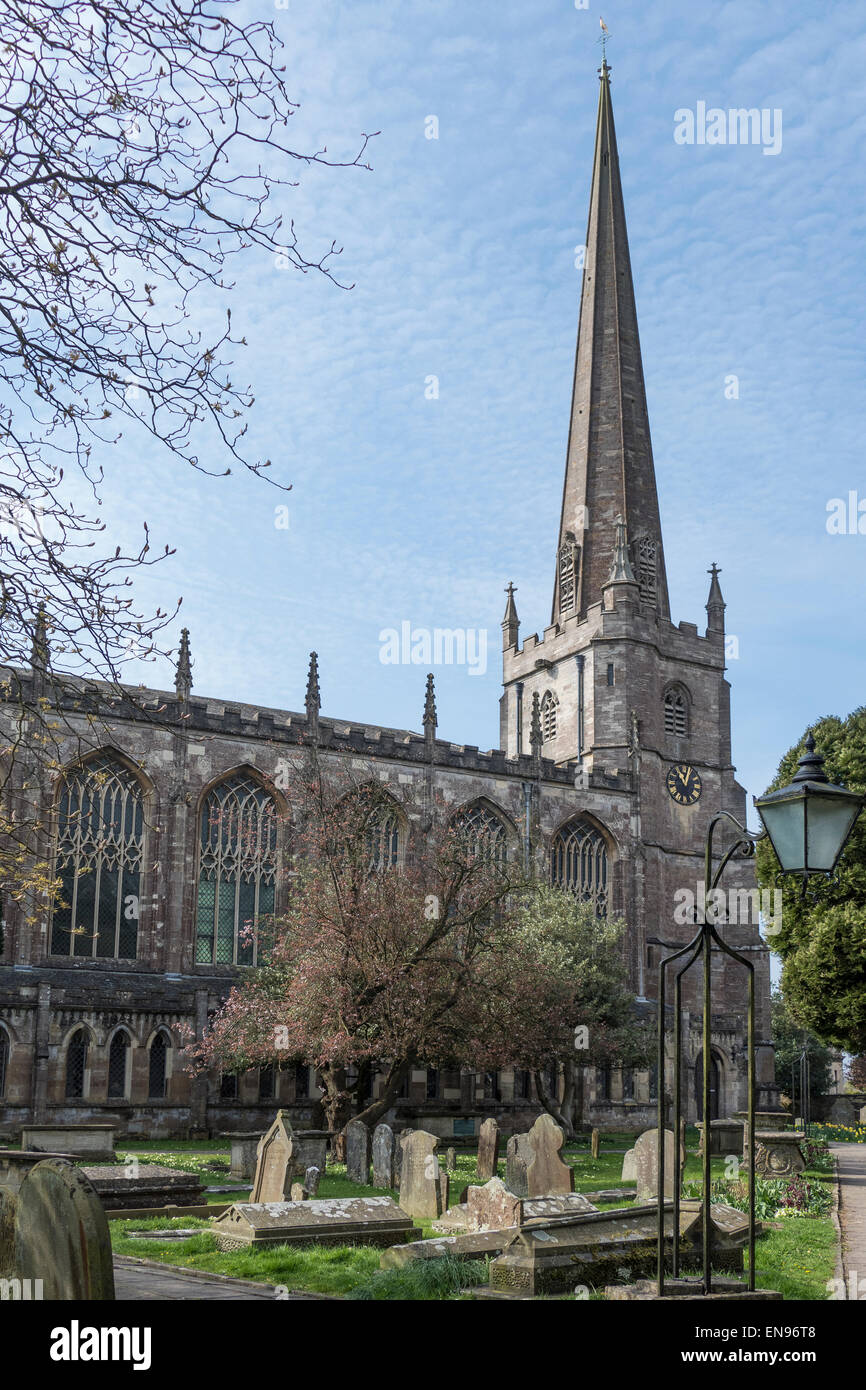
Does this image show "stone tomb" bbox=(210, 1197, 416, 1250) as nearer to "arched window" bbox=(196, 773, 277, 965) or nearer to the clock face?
"arched window" bbox=(196, 773, 277, 965)

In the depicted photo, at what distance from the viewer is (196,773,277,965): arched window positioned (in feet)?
114

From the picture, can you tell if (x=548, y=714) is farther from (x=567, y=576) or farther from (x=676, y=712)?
(x=567, y=576)

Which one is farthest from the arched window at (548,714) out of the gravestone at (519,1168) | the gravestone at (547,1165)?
the gravestone at (547,1165)

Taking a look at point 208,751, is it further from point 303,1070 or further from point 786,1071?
point 786,1071

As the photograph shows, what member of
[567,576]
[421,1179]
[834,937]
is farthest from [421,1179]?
[567,576]

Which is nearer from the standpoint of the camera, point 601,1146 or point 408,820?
point 601,1146

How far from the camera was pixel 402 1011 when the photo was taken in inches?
861

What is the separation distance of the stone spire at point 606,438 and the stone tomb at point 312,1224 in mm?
37317

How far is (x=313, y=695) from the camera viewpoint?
37.4 meters

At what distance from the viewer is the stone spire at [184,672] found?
34188 millimetres

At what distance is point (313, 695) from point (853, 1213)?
24.0 metres

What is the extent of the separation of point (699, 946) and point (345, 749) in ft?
100

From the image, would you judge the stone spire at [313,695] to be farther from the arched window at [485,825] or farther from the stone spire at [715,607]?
the stone spire at [715,607]
